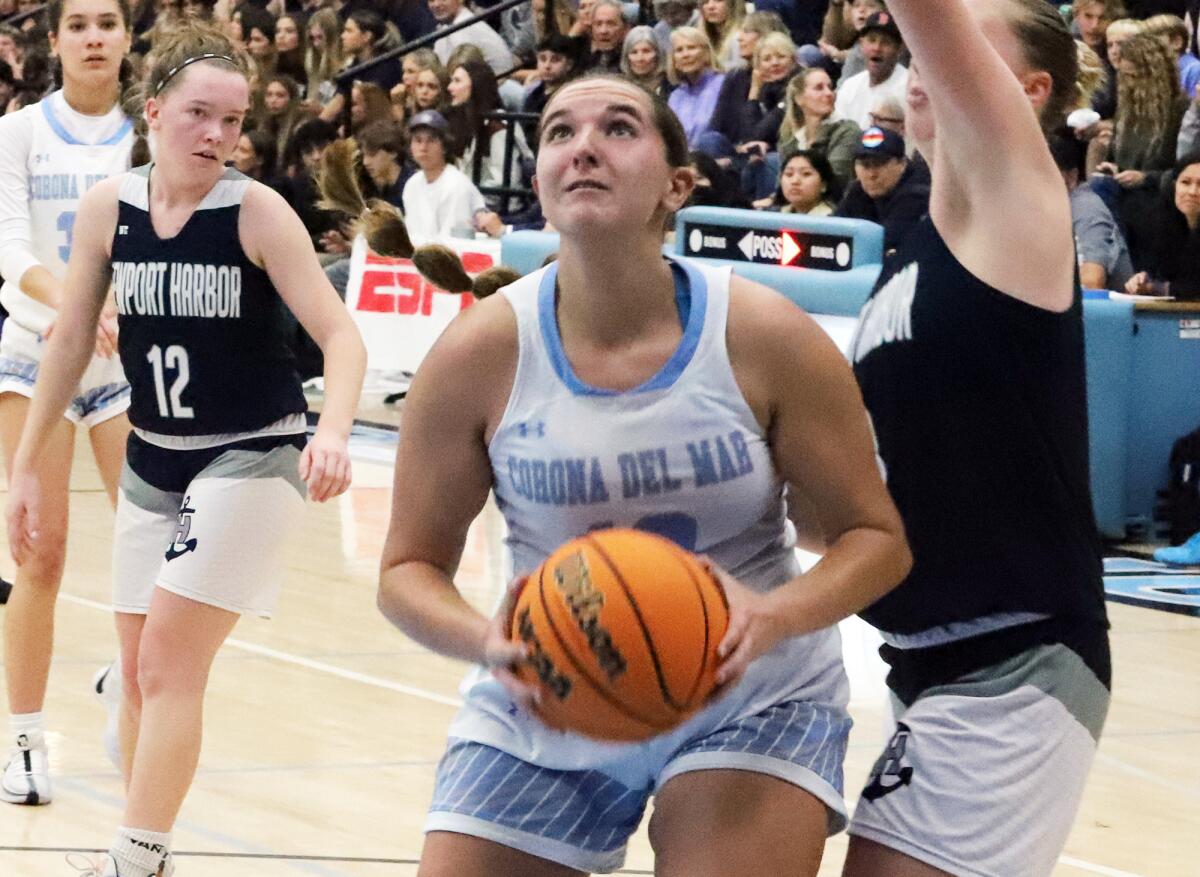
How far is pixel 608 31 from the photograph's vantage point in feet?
45.3

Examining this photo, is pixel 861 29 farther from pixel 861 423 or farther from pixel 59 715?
pixel 861 423

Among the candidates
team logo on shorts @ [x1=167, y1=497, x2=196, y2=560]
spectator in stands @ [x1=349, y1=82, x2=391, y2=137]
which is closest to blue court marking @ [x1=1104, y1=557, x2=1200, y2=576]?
team logo on shorts @ [x1=167, y1=497, x2=196, y2=560]

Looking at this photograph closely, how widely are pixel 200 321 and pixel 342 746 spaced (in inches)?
70.2

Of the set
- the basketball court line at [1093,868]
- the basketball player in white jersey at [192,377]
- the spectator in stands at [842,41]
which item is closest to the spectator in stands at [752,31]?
the spectator in stands at [842,41]

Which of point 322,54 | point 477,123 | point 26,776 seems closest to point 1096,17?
point 477,123

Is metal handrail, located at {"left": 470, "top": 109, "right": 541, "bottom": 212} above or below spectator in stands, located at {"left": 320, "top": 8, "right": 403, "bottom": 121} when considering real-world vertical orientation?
below

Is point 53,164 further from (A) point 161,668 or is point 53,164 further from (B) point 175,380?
(A) point 161,668

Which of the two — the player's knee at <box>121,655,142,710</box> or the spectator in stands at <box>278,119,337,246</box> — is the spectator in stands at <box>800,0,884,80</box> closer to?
the spectator in stands at <box>278,119,337,246</box>

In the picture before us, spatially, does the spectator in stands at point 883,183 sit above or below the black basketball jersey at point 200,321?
below

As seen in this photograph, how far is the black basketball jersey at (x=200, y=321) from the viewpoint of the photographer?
14.5 ft

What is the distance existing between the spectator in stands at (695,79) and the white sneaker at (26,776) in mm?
7920

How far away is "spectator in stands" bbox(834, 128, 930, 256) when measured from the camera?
10.1m

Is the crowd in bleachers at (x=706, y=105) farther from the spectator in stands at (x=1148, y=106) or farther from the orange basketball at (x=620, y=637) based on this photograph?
the orange basketball at (x=620, y=637)

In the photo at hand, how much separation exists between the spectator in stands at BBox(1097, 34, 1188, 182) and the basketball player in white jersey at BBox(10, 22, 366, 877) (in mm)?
6539
